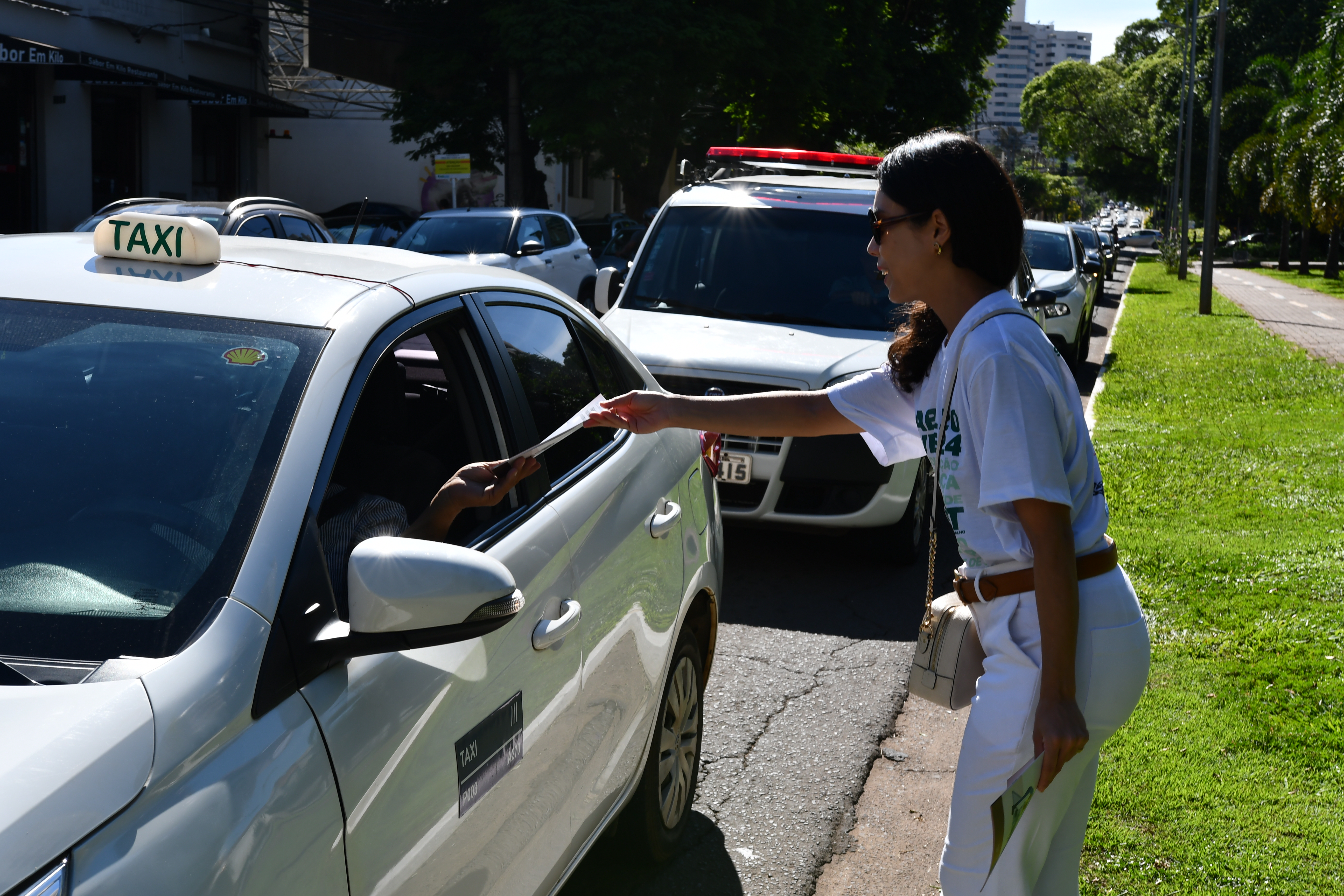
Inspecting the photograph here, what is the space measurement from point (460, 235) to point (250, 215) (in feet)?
12.7

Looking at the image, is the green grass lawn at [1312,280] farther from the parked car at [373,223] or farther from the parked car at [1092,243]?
the parked car at [373,223]

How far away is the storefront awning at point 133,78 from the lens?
850 inches

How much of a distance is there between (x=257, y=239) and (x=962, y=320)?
5.78 ft

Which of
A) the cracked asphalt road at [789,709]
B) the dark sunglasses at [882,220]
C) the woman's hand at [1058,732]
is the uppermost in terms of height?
the dark sunglasses at [882,220]

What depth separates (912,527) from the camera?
6574 millimetres

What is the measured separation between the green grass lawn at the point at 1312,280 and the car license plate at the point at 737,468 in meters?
29.1

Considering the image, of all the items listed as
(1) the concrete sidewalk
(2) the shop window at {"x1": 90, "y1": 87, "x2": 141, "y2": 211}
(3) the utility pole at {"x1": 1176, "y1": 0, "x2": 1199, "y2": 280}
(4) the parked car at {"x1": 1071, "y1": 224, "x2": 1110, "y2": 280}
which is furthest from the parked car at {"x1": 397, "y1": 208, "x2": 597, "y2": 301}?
(3) the utility pole at {"x1": 1176, "y1": 0, "x2": 1199, "y2": 280}

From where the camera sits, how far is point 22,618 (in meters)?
1.79

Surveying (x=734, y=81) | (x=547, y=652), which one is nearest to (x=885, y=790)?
(x=547, y=652)

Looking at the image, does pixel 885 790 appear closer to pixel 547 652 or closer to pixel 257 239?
pixel 547 652

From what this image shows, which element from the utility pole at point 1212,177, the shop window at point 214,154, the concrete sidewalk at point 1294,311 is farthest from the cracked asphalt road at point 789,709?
the shop window at point 214,154

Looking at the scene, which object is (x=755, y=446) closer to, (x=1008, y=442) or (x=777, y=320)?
(x=777, y=320)

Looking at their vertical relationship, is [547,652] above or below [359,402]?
below

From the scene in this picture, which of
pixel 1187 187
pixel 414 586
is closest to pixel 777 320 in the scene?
pixel 414 586
